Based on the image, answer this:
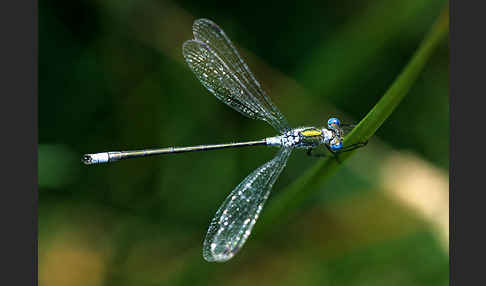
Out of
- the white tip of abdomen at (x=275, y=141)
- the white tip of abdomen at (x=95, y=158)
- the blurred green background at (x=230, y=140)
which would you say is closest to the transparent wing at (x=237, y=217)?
the white tip of abdomen at (x=275, y=141)

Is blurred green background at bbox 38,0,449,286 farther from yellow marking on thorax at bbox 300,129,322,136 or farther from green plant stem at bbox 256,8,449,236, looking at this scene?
green plant stem at bbox 256,8,449,236

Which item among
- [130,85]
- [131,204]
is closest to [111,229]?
[131,204]

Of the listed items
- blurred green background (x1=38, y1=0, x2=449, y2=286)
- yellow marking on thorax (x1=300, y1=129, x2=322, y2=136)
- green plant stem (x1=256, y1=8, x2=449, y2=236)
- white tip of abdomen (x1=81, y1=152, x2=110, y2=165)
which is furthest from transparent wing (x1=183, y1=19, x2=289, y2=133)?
white tip of abdomen (x1=81, y1=152, x2=110, y2=165)

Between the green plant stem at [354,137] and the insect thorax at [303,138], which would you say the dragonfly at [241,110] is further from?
the green plant stem at [354,137]

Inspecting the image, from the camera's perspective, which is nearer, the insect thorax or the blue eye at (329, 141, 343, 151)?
the blue eye at (329, 141, 343, 151)

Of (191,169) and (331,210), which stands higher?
(331,210)

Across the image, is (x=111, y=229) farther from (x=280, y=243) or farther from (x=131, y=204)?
(x=280, y=243)

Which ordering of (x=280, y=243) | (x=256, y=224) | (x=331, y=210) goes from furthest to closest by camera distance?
(x=331, y=210) → (x=280, y=243) → (x=256, y=224)
